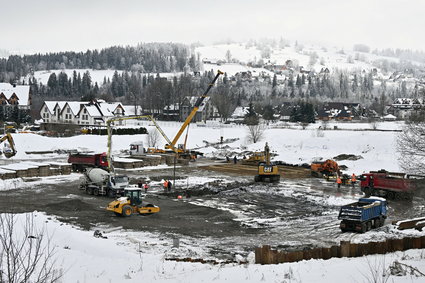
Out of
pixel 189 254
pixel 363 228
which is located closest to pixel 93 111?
pixel 363 228

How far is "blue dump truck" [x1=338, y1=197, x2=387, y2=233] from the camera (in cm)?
2211

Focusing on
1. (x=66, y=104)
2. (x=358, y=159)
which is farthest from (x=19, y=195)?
(x=66, y=104)

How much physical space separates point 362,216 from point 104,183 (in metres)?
17.6

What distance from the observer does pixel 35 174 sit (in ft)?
131

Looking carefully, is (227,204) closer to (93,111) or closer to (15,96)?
(93,111)

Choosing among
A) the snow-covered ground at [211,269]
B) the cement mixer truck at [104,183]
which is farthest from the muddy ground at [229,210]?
the snow-covered ground at [211,269]

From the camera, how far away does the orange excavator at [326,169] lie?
4336 centimetres

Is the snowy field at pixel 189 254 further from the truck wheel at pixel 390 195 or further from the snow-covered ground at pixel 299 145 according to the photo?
the snow-covered ground at pixel 299 145

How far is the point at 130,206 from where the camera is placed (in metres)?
25.0

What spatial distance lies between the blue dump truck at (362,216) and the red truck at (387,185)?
8.63m

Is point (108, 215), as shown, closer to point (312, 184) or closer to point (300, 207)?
point (300, 207)

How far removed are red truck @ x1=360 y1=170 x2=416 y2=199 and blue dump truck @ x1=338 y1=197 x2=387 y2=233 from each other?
8.63 metres

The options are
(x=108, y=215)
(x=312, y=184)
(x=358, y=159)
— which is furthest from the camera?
(x=358, y=159)

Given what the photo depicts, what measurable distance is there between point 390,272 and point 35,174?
35067 mm
